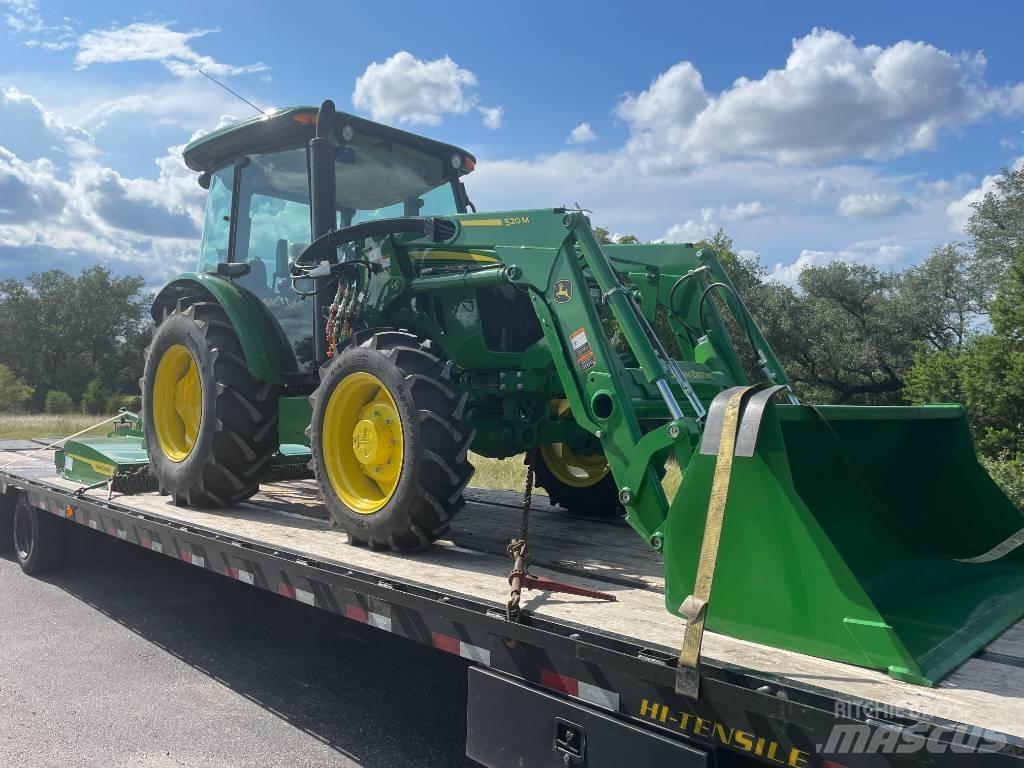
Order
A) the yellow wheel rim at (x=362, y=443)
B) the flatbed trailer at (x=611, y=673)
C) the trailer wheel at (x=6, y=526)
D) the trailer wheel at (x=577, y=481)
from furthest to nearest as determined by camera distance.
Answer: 1. the trailer wheel at (x=6, y=526)
2. the trailer wheel at (x=577, y=481)
3. the yellow wheel rim at (x=362, y=443)
4. the flatbed trailer at (x=611, y=673)

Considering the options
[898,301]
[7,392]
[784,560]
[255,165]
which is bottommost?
[7,392]

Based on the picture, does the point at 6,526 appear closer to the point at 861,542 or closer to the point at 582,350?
the point at 582,350

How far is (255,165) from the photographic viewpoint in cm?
571

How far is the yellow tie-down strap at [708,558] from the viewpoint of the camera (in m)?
2.19

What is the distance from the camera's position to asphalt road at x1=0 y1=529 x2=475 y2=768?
3.58 meters

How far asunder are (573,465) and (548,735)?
125 inches

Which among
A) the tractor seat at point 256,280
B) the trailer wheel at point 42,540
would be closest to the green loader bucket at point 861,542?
the tractor seat at point 256,280

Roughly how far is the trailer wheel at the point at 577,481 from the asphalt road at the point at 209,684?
1.39 meters

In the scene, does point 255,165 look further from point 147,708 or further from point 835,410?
point 835,410

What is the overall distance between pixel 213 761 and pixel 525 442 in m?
2.22

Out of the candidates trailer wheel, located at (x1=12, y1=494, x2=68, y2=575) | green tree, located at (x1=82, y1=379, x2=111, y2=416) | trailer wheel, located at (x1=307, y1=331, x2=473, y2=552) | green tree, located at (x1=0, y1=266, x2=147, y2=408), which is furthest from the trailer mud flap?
green tree, located at (x1=0, y1=266, x2=147, y2=408)

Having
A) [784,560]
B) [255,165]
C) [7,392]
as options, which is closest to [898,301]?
[255,165]

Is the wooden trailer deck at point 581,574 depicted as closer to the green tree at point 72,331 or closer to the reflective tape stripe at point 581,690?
the reflective tape stripe at point 581,690

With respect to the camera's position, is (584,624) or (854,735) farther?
(584,624)
